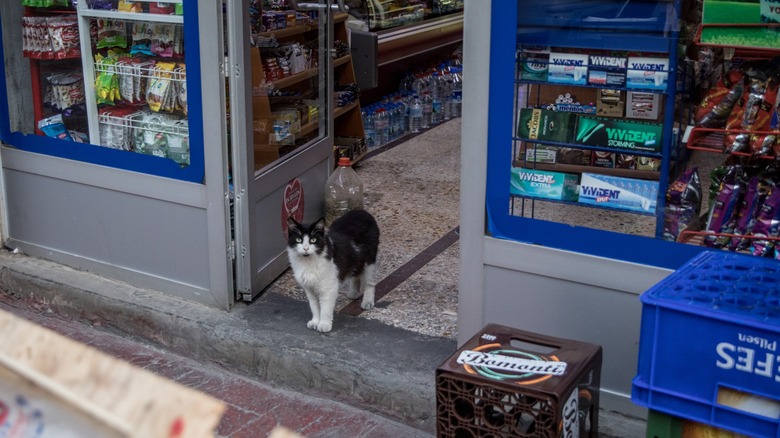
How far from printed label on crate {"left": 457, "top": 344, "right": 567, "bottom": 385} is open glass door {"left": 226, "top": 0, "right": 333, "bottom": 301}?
233cm

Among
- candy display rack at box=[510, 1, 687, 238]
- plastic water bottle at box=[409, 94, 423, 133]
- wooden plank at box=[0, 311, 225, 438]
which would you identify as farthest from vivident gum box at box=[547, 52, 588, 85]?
plastic water bottle at box=[409, 94, 423, 133]

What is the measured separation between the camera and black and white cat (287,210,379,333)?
4941mm

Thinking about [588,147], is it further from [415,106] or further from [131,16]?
[415,106]

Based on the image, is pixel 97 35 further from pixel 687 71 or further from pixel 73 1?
pixel 687 71

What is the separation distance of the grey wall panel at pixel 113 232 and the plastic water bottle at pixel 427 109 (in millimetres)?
4788

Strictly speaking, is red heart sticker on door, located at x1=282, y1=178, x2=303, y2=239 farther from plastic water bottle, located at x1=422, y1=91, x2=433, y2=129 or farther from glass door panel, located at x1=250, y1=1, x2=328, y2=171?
plastic water bottle, located at x1=422, y1=91, x2=433, y2=129

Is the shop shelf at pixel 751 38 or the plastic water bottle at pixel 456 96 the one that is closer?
the shop shelf at pixel 751 38

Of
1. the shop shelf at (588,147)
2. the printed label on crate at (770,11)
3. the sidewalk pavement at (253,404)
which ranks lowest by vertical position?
the sidewalk pavement at (253,404)

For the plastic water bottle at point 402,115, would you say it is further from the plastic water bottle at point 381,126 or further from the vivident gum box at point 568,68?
the vivident gum box at point 568,68

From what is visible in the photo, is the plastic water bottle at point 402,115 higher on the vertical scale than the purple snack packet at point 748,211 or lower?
lower

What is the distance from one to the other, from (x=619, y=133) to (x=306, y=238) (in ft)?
5.62

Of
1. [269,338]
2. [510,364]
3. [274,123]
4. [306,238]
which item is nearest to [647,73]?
[510,364]

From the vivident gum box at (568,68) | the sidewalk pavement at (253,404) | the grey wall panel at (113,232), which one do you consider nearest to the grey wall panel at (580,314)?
the sidewalk pavement at (253,404)

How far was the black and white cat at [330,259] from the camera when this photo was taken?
4941mm
